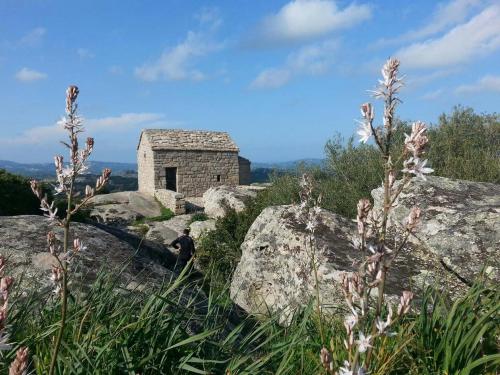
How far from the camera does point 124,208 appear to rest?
34281mm

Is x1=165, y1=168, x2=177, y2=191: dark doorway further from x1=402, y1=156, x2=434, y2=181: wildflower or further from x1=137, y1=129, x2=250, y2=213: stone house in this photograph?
x1=402, y1=156, x2=434, y2=181: wildflower

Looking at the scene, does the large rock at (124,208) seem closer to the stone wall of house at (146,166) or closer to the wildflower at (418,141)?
the stone wall of house at (146,166)

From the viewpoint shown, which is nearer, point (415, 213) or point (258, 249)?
point (415, 213)

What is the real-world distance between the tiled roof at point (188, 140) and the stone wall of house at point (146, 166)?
0.79 m

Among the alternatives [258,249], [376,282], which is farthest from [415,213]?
[258,249]

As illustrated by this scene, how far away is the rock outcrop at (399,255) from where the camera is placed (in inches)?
223

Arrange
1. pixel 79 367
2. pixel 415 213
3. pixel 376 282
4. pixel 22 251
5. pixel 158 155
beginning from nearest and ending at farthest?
1. pixel 376 282
2. pixel 415 213
3. pixel 79 367
4. pixel 22 251
5. pixel 158 155

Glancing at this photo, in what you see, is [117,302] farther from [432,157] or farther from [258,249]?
[432,157]

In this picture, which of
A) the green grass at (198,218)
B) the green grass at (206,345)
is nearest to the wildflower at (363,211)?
the green grass at (206,345)

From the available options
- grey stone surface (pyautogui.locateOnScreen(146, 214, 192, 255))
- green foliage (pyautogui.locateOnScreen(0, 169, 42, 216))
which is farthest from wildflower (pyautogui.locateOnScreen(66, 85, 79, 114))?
grey stone surface (pyautogui.locateOnScreen(146, 214, 192, 255))

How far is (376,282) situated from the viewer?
1.66 meters

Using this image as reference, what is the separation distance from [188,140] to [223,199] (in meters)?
11.8

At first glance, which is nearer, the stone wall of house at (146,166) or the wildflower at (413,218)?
the wildflower at (413,218)

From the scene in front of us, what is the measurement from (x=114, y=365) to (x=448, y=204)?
5850mm
